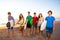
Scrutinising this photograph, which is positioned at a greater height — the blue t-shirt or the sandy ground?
the blue t-shirt

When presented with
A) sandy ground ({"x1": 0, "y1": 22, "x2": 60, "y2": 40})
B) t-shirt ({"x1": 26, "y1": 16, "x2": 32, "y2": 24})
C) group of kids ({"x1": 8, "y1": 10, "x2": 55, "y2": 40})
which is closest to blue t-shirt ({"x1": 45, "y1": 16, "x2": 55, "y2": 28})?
group of kids ({"x1": 8, "y1": 10, "x2": 55, "y2": 40})

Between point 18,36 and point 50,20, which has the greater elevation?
point 50,20

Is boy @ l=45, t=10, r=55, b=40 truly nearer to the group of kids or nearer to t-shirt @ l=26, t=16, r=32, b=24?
the group of kids

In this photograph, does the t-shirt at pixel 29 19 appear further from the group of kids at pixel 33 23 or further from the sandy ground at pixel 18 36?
the sandy ground at pixel 18 36

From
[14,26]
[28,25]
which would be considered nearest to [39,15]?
[28,25]

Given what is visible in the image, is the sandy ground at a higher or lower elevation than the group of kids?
lower

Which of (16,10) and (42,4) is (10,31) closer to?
(16,10)

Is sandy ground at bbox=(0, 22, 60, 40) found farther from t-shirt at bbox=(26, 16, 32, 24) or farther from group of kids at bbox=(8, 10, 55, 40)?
t-shirt at bbox=(26, 16, 32, 24)

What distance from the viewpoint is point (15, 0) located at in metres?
3.09

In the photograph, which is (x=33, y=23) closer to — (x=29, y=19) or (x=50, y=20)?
(x=29, y=19)

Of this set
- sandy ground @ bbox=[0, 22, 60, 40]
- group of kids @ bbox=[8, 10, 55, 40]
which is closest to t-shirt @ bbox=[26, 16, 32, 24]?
group of kids @ bbox=[8, 10, 55, 40]

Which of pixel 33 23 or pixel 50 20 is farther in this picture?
pixel 33 23

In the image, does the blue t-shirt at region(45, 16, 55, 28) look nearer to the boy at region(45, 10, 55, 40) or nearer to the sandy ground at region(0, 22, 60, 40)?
the boy at region(45, 10, 55, 40)

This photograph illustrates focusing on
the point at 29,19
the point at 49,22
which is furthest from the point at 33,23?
the point at 49,22
